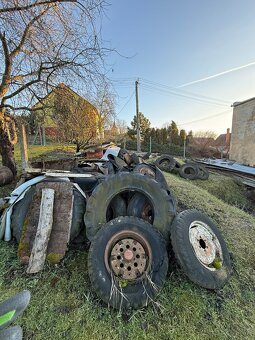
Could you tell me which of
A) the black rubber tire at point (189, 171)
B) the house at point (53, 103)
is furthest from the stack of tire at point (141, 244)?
the black rubber tire at point (189, 171)

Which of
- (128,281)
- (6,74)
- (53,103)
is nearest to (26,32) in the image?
(6,74)

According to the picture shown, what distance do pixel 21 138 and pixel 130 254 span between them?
460 centimetres

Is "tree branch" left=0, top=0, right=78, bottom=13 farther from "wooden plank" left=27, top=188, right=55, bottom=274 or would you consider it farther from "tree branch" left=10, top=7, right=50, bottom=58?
"wooden plank" left=27, top=188, right=55, bottom=274

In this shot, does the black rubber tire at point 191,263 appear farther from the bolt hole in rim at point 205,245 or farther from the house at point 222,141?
the house at point 222,141

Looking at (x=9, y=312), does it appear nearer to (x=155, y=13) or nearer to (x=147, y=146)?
(x=155, y=13)

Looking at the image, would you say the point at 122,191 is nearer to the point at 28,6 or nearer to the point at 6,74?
the point at 28,6

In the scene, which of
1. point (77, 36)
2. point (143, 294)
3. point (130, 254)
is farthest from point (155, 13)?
point (143, 294)

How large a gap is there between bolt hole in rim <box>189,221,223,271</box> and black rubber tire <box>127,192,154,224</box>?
0.55 meters

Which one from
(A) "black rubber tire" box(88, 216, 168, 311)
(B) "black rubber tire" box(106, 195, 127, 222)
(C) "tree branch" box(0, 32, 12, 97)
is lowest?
(A) "black rubber tire" box(88, 216, 168, 311)

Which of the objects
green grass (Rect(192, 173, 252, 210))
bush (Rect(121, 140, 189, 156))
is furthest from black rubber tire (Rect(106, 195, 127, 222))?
bush (Rect(121, 140, 189, 156))

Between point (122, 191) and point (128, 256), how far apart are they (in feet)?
2.76

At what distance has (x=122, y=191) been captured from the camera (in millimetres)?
2568

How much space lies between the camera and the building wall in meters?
12.6

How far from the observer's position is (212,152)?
20984mm
